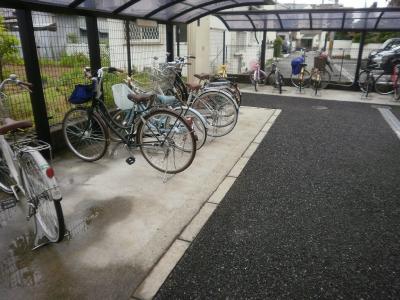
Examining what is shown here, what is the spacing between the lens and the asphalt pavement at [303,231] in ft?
7.82

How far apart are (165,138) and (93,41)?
2.28 metres

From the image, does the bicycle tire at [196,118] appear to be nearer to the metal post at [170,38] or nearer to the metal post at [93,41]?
the metal post at [93,41]

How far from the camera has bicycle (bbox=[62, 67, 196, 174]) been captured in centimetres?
397

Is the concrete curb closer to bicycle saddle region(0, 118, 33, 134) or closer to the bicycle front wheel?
the bicycle front wheel

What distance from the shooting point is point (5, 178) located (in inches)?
146

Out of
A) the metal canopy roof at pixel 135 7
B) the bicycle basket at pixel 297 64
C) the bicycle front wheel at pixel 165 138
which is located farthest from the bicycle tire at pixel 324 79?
the bicycle front wheel at pixel 165 138

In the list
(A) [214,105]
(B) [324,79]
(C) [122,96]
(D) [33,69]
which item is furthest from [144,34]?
(B) [324,79]

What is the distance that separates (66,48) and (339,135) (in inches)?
197

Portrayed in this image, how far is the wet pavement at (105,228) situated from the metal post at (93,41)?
153 cm

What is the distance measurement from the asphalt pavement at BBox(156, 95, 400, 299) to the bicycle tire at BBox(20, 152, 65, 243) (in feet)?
3.45

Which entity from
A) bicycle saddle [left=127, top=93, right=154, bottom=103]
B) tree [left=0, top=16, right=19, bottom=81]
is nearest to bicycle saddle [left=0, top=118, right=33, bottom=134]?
bicycle saddle [left=127, top=93, right=154, bottom=103]

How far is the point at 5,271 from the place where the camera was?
97.8 inches

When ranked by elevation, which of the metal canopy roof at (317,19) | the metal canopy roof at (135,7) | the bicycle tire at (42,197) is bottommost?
the bicycle tire at (42,197)

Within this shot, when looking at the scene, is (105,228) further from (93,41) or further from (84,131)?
(93,41)
